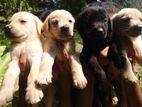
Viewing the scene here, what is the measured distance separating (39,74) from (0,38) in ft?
8.91

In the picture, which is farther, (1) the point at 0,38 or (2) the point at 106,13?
(1) the point at 0,38

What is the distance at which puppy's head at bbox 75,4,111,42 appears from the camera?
1.96m

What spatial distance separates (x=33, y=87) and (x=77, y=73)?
199 millimetres

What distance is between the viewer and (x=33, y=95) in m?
1.87

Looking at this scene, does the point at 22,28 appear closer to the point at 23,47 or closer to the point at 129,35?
the point at 23,47

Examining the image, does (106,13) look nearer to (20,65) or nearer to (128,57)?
(128,57)

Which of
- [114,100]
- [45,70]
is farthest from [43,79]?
[114,100]

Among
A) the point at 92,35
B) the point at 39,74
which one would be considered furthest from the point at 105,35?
the point at 39,74

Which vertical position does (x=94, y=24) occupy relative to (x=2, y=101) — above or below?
above

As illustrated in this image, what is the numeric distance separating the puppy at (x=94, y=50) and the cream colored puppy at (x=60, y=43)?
55mm

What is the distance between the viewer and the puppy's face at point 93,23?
1.96 m

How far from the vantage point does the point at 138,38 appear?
2.09 meters

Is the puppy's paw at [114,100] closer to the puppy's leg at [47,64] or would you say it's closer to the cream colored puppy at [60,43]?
the cream colored puppy at [60,43]

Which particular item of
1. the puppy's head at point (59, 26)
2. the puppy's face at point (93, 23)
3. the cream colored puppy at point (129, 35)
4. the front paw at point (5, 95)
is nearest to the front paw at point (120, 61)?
the cream colored puppy at point (129, 35)
